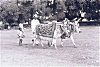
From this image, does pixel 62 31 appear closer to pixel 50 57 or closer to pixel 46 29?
pixel 46 29

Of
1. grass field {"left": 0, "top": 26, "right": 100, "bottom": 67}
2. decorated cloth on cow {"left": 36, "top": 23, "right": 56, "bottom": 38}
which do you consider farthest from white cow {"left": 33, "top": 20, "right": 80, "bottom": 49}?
grass field {"left": 0, "top": 26, "right": 100, "bottom": 67}

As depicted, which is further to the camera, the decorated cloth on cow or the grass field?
the decorated cloth on cow

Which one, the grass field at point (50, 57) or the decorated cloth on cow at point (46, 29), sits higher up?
the decorated cloth on cow at point (46, 29)

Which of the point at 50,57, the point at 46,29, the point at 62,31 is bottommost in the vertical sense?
the point at 50,57

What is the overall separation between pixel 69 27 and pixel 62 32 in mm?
587

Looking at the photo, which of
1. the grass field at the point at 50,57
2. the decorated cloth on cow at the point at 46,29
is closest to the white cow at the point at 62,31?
the decorated cloth on cow at the point at 46,29

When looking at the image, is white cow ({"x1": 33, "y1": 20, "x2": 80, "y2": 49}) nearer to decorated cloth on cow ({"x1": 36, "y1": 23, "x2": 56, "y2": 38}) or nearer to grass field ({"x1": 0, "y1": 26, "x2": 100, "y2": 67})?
decorated cloth on cow ({"x1": 36, "y1": 23, "x2": 56, "y2": 38})

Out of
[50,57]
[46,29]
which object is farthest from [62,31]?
[50,57]

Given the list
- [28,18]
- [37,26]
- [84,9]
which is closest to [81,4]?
[84,9]

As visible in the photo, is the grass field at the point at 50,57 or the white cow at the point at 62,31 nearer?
the grass field at the point at 50,57

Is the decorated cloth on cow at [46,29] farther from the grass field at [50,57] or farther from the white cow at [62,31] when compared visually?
the grass field at [50,57]

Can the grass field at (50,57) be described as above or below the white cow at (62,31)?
below

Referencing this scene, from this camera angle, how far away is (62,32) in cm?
1655

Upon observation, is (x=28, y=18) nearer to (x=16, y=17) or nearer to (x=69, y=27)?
(x=16, y=17)
